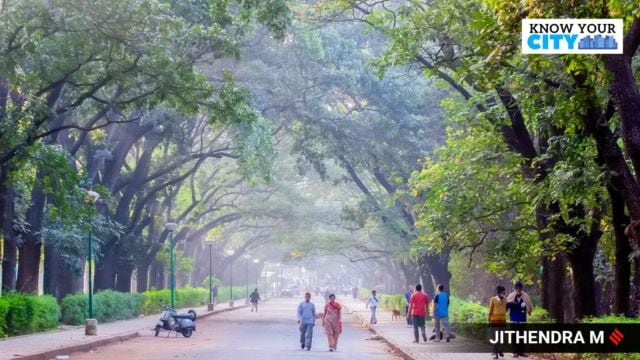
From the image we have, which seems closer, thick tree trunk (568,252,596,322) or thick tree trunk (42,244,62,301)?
thick tree trunk (568,252,596,322)

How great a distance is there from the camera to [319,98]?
39.4 metres

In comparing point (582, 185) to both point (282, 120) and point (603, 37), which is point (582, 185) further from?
point (282, 120)

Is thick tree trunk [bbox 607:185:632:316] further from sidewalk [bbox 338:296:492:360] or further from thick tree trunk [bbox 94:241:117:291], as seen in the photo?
thick tree trunk [bbox 94:241:117:291]

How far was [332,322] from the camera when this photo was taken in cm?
2425

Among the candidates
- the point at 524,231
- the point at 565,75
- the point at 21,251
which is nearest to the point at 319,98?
the point at 21,251

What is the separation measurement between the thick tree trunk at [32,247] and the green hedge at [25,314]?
2.47 m

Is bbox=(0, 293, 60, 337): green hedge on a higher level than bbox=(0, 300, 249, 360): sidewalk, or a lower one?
higher

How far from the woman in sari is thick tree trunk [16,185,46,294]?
1288 cm

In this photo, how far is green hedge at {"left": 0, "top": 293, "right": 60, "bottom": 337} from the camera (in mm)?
26453

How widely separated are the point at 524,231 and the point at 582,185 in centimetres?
Result: 887

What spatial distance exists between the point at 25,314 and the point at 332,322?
9.96 metres

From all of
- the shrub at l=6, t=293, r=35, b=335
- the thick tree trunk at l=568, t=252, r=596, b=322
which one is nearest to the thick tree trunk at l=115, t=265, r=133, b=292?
the shrub at l=6, t=293, r=35, b=335

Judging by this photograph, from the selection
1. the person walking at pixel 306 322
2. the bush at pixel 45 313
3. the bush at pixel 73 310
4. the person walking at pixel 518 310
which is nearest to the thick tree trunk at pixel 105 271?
the bush at pixel 73 310

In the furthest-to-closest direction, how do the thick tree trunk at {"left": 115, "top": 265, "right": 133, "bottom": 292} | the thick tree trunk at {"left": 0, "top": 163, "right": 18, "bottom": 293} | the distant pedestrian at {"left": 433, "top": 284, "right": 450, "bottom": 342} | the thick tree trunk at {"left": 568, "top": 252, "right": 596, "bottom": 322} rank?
the thick tree trunk at {"left": 115, "top": 265, "right": 133, "bottom": 292}, the thick tree trunk at {"left": 0, "top": 163, "right": 18, "bottom": 293}, the distant pedestrian at {"left": 433, "top": 284, "right": 450, "bottom": 342}, the thick tree trunk at {"left": 568, "top": 252, "right": 596, "bottom": 322}
